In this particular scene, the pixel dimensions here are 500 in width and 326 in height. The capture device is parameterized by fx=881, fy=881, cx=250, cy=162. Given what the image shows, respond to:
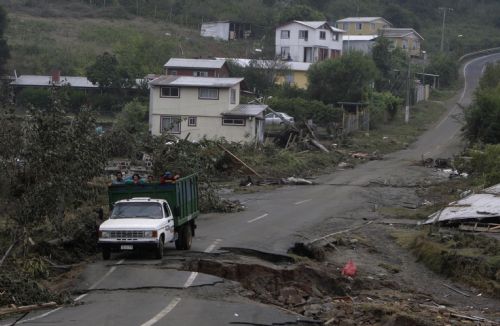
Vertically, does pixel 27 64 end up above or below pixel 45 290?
above

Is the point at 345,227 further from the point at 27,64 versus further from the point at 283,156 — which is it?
the point at 27,64

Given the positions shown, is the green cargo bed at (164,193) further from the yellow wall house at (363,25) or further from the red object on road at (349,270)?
the yellow wall house at (363,25)

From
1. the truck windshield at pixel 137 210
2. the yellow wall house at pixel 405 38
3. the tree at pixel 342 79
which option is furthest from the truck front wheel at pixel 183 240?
the yellow wall house at pixel 405 38

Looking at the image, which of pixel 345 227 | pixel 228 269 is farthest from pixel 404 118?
pixel 228 269

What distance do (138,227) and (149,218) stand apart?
86 centimetres

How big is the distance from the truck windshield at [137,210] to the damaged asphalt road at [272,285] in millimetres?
1062

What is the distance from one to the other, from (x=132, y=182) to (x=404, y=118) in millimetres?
59154

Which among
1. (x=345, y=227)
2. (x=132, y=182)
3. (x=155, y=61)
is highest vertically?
(x=155, y=61)

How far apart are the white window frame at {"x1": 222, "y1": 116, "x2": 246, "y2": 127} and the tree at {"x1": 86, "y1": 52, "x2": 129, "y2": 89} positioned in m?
18.3

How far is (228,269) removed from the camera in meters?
20.3

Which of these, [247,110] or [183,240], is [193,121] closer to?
[247,110]

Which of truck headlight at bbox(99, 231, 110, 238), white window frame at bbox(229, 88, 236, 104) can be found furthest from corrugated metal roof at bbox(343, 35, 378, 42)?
truck headlight at bbox(99, 231, 110, 238)

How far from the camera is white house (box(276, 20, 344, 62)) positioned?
9888 cm

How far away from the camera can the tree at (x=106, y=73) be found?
245ft
